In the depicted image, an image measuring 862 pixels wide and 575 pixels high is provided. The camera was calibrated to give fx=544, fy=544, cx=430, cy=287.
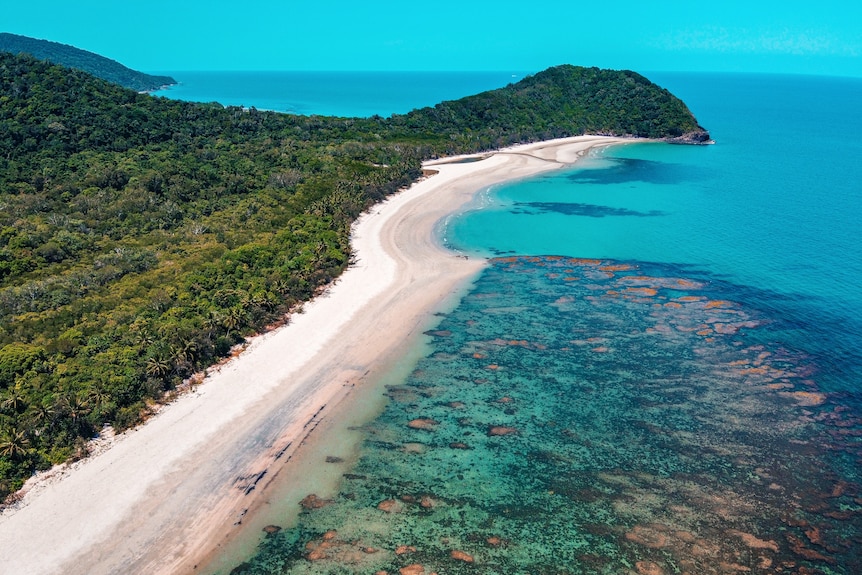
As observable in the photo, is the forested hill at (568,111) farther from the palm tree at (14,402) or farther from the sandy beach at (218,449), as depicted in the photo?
the palm tree at (14,402)

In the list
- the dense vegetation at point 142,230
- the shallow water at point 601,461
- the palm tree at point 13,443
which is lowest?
the shallow water at point 601,461

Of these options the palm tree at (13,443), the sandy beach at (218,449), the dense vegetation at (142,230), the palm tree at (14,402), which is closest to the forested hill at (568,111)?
the dense vegetation at (142,230)

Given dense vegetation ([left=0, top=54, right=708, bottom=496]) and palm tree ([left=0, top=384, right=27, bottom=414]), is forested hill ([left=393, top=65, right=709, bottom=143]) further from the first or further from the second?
palm tree ([left=0, top=384, right=27, bottom=414])

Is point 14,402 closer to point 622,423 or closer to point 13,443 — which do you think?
point 13,443

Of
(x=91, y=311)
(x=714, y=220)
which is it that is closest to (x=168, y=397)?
(x=91, y=311)

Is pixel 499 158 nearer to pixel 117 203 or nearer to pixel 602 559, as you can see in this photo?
pixel 117 203

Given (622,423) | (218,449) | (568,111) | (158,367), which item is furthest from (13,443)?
(568,111)
